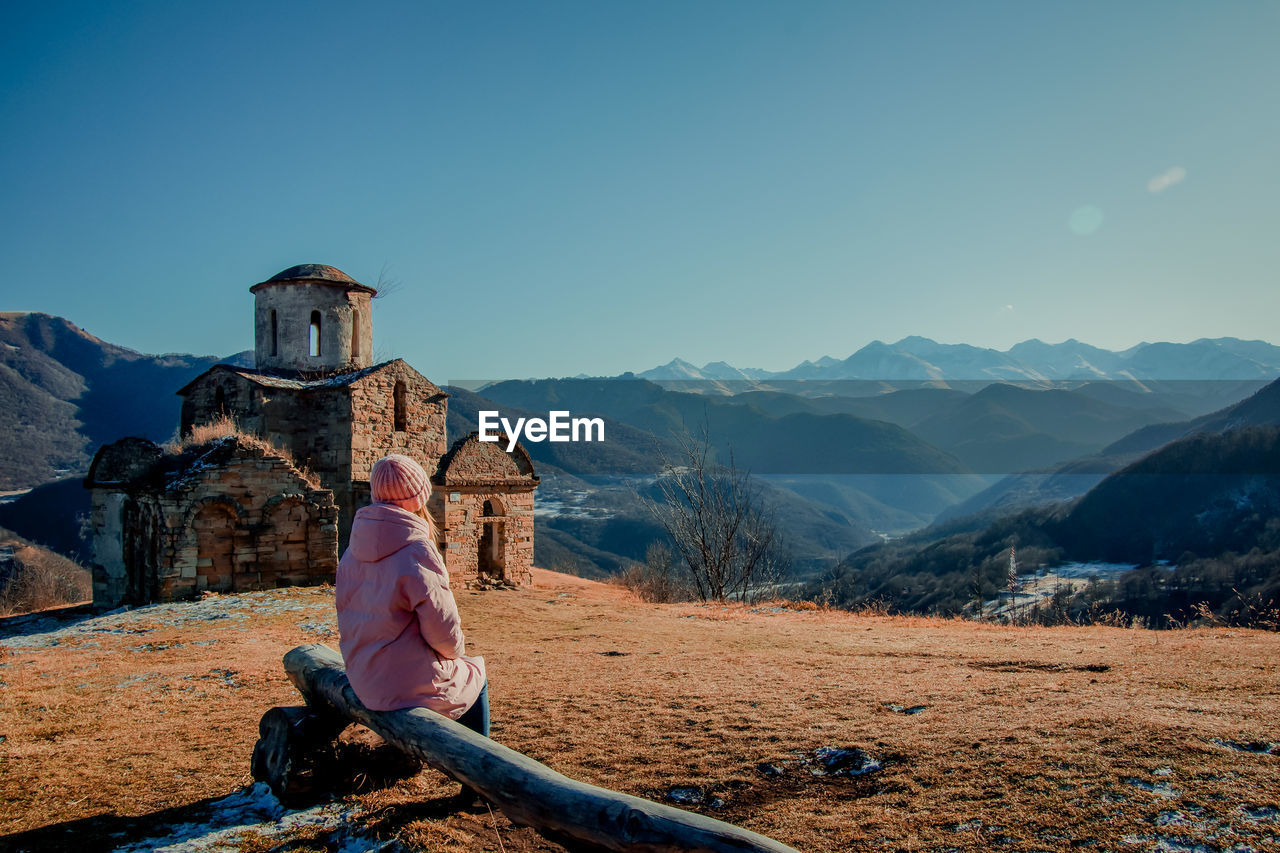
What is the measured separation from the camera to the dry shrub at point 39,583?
92.8 ft

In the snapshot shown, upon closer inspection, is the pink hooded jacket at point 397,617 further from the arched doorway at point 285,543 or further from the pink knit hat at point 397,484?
the arched doorway at point 285,543

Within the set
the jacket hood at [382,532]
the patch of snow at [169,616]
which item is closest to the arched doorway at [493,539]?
the patch of snow at [169,616]

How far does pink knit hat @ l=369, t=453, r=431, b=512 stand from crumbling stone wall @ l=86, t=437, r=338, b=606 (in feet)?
41.5

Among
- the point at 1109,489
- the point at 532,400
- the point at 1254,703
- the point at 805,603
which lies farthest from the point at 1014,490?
the point at 1254,703

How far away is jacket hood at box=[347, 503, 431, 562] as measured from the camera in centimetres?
414

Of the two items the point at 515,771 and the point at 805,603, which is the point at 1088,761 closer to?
the point at 515,771

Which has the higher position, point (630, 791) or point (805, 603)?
point (630, 791)

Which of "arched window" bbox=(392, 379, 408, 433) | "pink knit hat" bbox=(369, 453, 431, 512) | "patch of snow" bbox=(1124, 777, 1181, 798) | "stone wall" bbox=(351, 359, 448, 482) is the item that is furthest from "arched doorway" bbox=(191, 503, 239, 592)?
"patch of snow" bbox=(1124, 777, 1181, 798)

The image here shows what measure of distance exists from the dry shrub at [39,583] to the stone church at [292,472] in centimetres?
1282

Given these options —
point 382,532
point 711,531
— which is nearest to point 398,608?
point 382,532

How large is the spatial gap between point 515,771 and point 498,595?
14.8 metres

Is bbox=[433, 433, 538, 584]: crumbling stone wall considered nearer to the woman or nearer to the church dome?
the church dome

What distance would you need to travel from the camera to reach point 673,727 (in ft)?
21.2

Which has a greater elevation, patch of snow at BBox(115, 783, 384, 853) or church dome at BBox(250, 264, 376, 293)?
church dome at BBox(250, 264, 376, 293)
